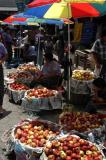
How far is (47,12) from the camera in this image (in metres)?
7.55

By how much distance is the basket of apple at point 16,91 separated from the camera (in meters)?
11.1

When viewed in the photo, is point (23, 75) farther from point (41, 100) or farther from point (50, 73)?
point (41, 100)

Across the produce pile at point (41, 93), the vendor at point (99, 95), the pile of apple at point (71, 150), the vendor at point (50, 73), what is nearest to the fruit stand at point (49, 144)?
the pile of apple at point (71, 150)

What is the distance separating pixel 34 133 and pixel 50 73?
3948 millimetres

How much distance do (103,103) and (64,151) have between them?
3.40m

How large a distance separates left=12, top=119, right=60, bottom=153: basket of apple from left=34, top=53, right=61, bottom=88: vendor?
332cm

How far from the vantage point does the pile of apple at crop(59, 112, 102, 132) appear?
741 centimetres

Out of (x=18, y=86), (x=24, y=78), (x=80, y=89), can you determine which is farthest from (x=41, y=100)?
(x=24, y=78)

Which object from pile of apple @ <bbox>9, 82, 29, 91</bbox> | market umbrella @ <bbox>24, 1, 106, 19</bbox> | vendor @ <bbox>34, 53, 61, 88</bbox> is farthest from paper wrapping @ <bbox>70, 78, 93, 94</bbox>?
market umbrella @ <bbox>24, 1, 106, 19</bbox>

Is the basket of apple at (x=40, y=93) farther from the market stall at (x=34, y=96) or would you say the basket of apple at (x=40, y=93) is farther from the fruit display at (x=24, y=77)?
the fruit display at (x=24, y=77)

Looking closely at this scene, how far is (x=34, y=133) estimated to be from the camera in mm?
7156

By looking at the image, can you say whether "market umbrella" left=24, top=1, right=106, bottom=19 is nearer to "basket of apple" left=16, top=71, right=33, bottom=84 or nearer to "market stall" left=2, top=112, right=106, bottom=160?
"market stall" left=2, top=112, right=106, bottom=160

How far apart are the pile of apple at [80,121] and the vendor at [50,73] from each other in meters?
2.90

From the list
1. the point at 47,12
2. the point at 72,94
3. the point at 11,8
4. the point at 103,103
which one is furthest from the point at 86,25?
the point at 11,8
